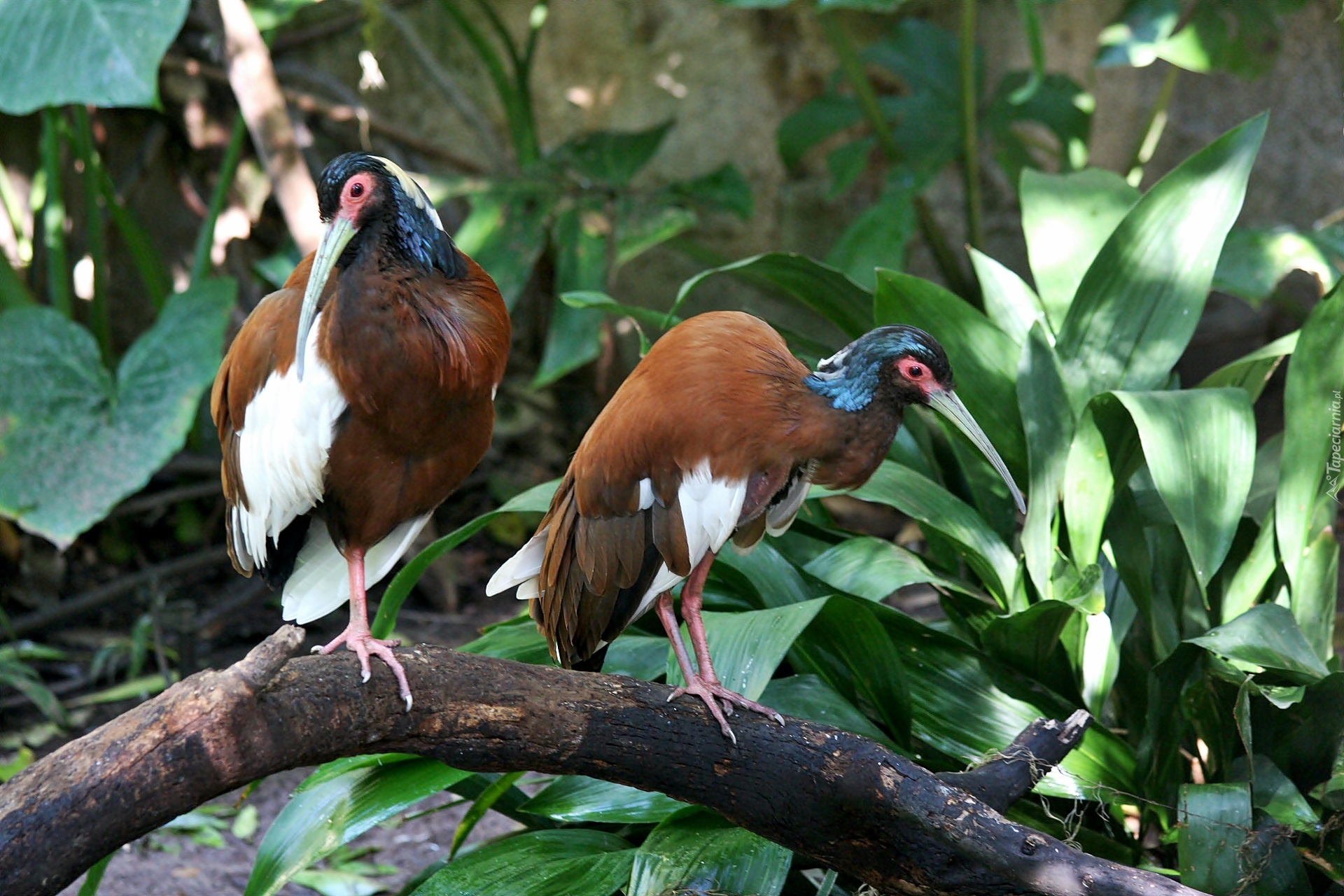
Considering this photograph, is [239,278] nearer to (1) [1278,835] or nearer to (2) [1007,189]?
(2) [1007,189]

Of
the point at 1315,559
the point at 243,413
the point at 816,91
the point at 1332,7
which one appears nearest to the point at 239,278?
the point at 816,91

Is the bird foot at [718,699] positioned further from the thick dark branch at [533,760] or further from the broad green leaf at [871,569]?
the broad green leaf at [871,569]

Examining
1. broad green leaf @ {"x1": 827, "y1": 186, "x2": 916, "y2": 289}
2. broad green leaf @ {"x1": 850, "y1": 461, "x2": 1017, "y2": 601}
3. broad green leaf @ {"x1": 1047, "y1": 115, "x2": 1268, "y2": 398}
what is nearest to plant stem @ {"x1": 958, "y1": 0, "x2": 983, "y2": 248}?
broad green leaf @ {"x1": 827, "y1": 186, "x2": 916, "y2": 289}

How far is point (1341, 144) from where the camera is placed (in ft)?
16.0

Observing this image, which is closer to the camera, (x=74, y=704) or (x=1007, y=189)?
(x=74, y=704)

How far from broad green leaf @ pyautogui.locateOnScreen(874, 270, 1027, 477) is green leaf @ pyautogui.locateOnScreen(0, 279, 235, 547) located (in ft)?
6.77

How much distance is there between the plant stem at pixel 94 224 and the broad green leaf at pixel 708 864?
3113mm

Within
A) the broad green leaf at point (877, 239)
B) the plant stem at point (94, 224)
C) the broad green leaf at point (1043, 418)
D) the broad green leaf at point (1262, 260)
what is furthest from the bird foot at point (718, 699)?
the plant stem at point (94, 224)

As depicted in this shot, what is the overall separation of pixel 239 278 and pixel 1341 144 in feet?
15.4

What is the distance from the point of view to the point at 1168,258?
267 centimetres

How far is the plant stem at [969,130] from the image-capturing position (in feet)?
14.1

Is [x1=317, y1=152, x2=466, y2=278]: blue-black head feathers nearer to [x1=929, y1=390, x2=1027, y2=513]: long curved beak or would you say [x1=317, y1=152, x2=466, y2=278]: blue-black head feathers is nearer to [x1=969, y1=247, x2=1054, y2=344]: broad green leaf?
[x1=929, y1=390, x2=1027, y2=513]: long curved beak

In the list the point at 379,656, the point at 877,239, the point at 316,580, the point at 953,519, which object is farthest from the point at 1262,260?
the point at 379,656

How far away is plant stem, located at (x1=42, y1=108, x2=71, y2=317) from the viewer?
4141 mm
